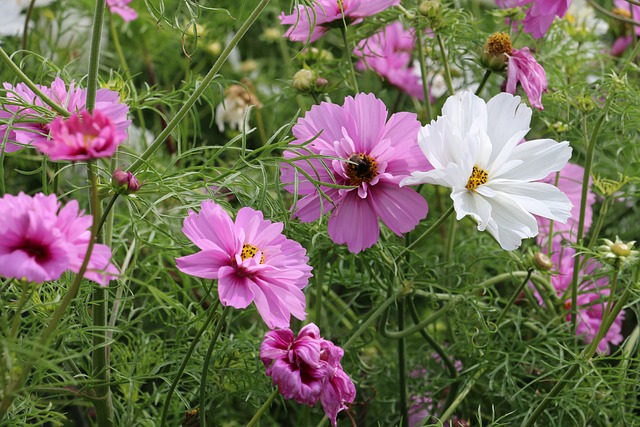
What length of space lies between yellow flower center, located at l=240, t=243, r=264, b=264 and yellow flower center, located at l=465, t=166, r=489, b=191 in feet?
0.50

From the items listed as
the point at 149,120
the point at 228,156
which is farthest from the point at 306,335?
the point at 149,120

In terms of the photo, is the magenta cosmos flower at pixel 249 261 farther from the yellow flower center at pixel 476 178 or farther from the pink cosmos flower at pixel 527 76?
the pink cosmos flower at pixel 527 76

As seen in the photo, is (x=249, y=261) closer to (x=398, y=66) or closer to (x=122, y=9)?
(x=122, y=9)

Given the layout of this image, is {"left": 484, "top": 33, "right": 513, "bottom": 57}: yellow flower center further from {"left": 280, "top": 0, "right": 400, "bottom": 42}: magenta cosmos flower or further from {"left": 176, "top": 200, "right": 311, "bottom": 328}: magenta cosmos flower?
{"left": 176, "top": 200, "right": 311, "bottom": 328}: magenta cosmos flower

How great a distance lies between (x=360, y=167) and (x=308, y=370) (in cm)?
15

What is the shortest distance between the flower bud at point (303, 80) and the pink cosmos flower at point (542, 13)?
193 mm

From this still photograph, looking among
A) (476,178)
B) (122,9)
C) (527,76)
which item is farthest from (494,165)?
(122,9)

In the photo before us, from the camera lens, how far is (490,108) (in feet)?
1.99

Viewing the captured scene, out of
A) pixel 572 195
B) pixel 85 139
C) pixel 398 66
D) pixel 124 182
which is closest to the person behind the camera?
pixel 85 139

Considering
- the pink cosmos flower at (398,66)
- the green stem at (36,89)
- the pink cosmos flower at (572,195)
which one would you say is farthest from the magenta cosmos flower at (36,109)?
the pink cosmos flower at (398,66)

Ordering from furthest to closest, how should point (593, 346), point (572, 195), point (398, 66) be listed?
point (398, 66) < point (572, 195) < point (593, 346)

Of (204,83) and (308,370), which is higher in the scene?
(204,83)

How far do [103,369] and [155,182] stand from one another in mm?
140

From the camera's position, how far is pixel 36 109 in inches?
22.1
